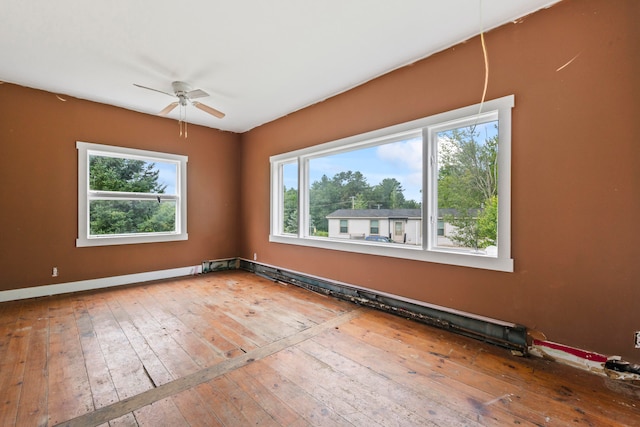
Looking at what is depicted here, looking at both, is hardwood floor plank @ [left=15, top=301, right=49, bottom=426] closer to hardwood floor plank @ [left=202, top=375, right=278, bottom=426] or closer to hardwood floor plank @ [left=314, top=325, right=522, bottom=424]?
hardwood floor plank @ [left=202, top=375, right=278, bottom=426]

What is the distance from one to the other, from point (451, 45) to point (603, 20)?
106 centimetres

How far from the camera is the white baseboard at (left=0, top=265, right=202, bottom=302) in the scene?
3.56 metres

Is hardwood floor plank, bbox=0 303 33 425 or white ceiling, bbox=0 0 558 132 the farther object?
white ceiling, bbox=0 0 558 132

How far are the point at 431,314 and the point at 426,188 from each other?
1302 mm

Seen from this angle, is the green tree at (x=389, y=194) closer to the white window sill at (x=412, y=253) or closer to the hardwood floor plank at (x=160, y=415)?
the white window sill at (x=412, y=253)

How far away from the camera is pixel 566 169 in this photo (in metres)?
2.09

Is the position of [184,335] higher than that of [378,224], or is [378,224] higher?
[378,224]

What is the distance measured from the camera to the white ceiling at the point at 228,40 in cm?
221

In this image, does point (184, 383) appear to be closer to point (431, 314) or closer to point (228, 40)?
point (431, 314)

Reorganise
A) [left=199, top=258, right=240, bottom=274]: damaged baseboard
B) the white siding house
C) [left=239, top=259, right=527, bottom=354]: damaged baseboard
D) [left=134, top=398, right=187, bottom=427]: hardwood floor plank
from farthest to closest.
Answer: [left=199, top=258, right=240, bottom=274]: damaged baseboard, the white siding house, [left=239, top=259, right=527, bottom=354]: damaged baseboard, [left=134, top=398, right=187, bottom=427]: hardwood floor plank

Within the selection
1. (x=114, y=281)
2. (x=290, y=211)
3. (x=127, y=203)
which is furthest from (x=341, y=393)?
(x=127, y=203)

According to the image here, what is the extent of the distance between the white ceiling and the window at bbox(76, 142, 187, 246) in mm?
1008

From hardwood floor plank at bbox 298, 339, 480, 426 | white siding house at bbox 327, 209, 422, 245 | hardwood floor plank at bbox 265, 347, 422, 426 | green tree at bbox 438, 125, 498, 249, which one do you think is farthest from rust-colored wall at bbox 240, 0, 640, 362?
hardwood floor plank at bbox 265, 347, 422, 426

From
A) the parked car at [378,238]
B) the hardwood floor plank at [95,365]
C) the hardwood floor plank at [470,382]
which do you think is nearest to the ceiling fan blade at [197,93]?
the parked car at [378,238]
